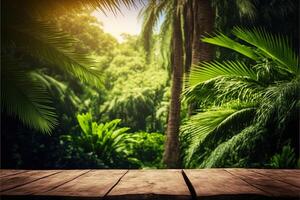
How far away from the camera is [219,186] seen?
147cm

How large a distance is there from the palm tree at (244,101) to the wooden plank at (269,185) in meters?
2.37

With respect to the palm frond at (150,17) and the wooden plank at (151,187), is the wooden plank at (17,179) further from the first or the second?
the palm frond at (150,17)

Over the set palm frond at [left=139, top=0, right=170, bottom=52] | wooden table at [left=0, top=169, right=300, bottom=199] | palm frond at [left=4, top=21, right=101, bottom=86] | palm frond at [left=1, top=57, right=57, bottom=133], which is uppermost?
palm frond at [left=139, top=0, right=170, bottom=52]

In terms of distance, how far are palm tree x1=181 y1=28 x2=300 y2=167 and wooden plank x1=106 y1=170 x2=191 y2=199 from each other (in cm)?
272

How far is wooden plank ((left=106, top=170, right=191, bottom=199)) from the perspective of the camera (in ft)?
4.30

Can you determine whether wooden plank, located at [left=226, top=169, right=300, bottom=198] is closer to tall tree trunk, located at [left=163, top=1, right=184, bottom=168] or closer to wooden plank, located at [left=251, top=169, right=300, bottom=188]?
wooden plank, located at [left=251, top=169, right=300, bottom=188]

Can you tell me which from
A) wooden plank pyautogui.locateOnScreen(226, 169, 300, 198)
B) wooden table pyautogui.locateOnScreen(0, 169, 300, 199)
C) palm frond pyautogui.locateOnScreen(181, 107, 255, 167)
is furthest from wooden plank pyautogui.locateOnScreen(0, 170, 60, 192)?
palm frond pyautogui.locateOnScreen(181, 107, 255, 167)

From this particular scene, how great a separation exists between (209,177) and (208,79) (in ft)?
10.0

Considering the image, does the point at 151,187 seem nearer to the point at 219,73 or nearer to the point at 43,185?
the point at 43,185

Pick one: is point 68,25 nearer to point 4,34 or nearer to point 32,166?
point 32,166

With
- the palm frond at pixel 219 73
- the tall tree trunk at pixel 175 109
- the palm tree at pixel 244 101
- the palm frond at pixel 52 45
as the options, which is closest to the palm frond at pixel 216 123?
the palm tree at pixel 244 101

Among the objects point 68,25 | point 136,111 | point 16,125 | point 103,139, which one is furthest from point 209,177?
point 68,25

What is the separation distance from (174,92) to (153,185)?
305 inches

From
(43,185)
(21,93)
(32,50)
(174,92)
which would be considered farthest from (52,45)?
(174,92)
